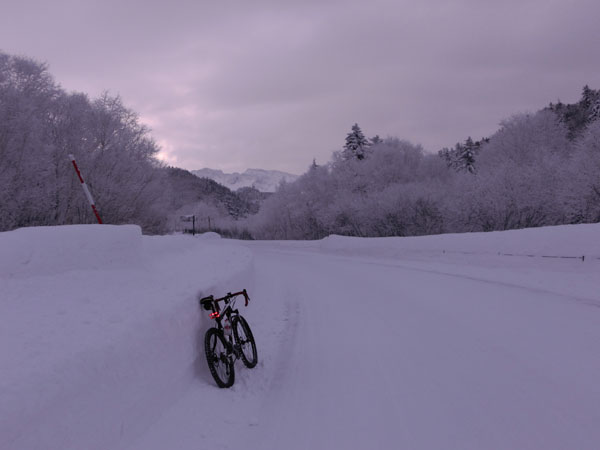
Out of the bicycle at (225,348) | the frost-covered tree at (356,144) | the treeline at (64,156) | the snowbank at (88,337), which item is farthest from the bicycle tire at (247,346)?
the frost-covered tree at (356,144)

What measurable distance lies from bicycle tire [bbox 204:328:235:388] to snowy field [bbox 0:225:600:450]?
0.47 feet

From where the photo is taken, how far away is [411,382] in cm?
473

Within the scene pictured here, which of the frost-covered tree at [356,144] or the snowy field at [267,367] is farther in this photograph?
the frost-covered tree at [356,144]

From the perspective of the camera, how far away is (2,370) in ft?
9.28

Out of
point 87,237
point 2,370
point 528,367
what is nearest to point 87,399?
point 2,370

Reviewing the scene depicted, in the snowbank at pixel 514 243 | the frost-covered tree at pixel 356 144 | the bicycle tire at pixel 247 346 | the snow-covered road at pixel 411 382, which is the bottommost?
the snow-covered road at pixel 411 382

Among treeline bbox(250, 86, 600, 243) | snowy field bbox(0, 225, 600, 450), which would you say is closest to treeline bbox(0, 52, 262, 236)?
snowy field bbox(0, 225, 600, 450)

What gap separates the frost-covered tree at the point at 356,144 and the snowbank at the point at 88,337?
166ft

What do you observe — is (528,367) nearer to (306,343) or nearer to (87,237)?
(306,343)

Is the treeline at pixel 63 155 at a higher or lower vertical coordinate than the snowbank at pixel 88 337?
higher

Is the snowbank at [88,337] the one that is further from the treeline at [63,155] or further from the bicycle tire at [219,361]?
the treeline at [63,155]

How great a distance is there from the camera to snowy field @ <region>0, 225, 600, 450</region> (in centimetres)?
321

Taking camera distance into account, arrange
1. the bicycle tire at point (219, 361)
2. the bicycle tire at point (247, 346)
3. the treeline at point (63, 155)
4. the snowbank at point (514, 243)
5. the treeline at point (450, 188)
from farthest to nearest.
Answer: the treeline at point (450, 188), the treeline at point (63, 155), the snowbank at point (514, 243), the bicycle tire at point (247, 346), the bicycle tire at point (219, 361)

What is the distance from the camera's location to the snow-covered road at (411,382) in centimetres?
363
